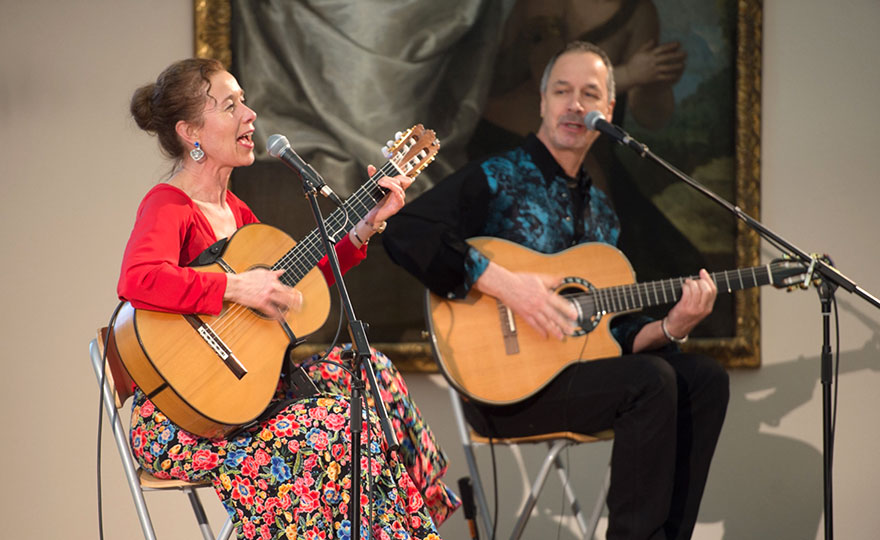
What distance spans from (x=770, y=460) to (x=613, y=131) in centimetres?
147

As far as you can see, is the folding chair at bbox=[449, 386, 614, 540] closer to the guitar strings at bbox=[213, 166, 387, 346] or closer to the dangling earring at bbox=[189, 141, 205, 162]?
the guitar strings at bbox=[213, 166, 387, 346]

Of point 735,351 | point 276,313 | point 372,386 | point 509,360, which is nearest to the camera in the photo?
point 372,386

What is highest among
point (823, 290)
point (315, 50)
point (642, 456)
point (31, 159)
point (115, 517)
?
point (315, 50)

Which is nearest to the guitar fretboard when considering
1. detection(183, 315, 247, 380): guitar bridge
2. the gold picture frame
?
the gold picture frame

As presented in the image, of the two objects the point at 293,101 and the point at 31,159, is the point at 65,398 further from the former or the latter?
the point at 293,101

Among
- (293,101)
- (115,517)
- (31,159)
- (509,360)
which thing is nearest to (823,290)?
(509,360)

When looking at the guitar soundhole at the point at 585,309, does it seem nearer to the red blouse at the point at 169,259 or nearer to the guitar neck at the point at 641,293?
the guitar neck at the point at 641,293

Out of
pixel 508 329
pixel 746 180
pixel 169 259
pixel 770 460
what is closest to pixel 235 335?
pixel 169 259

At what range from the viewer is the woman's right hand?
1993 millimetres

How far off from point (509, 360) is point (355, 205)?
61cm

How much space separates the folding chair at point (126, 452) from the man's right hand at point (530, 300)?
2.97 feet

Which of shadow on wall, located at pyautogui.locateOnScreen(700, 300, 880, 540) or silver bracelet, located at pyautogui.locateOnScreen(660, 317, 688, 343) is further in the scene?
shadow on wall, located at pyautogui.locateOnScreen(700, 300, 880, 540)

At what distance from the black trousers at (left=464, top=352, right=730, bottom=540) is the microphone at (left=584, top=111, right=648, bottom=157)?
567 mm

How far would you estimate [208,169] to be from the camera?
223 centimetres
